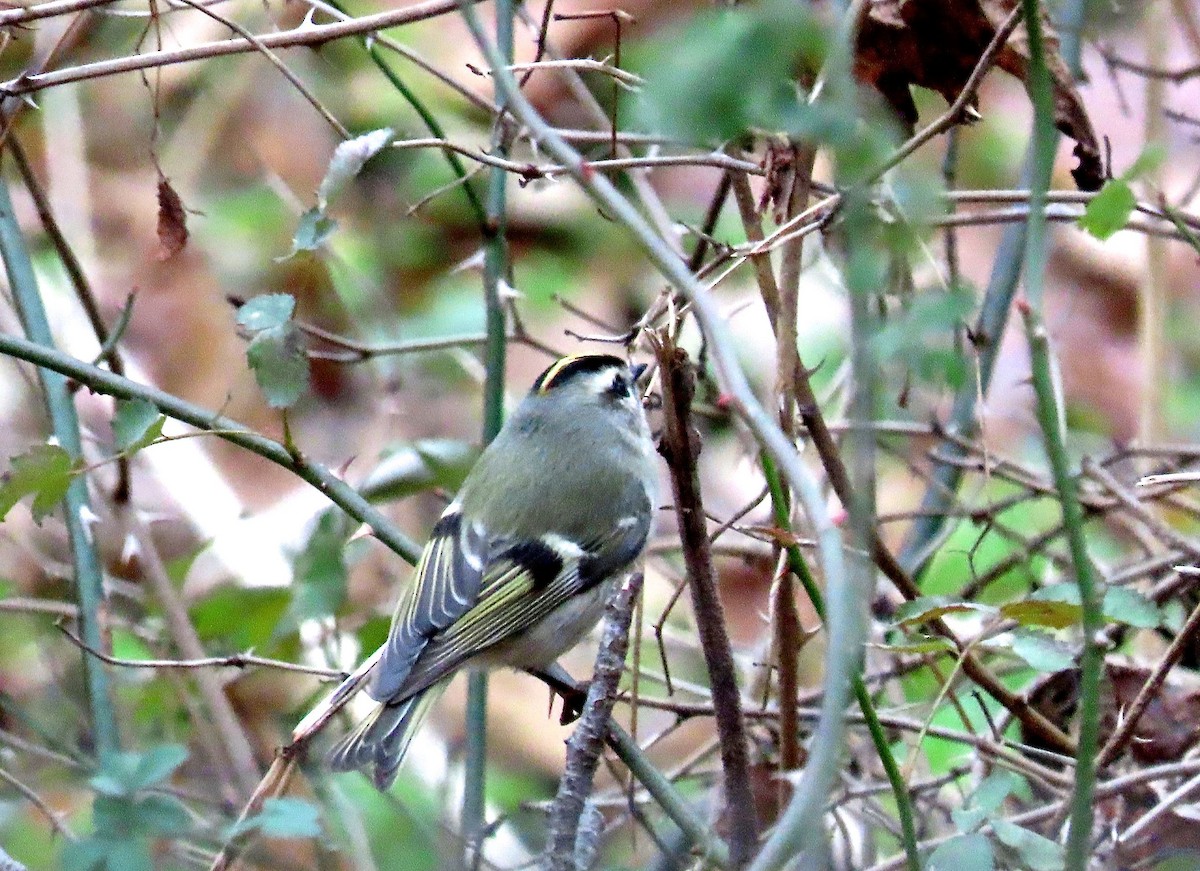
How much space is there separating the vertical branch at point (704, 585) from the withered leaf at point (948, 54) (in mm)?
585

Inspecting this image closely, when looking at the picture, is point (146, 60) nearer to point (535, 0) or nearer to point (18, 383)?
point (18, 383)

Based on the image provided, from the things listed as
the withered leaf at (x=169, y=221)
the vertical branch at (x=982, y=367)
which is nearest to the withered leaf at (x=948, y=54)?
the vertical branch at (x=982, y=367)

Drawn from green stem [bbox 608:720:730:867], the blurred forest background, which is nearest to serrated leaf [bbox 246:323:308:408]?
the blurred forest background

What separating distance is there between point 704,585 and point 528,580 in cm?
87

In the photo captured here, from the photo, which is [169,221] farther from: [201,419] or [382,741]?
[382,741]

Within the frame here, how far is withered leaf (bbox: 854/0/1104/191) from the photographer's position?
1738 millimetres

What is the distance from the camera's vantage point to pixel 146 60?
164 centimetres

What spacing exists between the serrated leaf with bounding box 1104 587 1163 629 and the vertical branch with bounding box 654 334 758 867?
343 mm

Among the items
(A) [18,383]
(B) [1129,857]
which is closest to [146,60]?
(B) [1129,857]

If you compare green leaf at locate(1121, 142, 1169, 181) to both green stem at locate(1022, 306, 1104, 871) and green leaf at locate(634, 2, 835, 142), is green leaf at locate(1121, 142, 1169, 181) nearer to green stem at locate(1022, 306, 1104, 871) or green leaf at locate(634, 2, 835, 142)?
green stem at locate(1022, 306, 1104, 871)

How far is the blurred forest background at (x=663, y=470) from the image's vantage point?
1.07 metres

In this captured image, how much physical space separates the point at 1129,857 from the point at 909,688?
736mm

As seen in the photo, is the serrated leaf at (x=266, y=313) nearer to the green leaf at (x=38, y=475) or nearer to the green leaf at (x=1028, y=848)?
the green leaf at (x=38, y=475)

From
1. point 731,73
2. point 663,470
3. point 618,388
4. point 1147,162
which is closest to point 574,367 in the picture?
point 618,388
